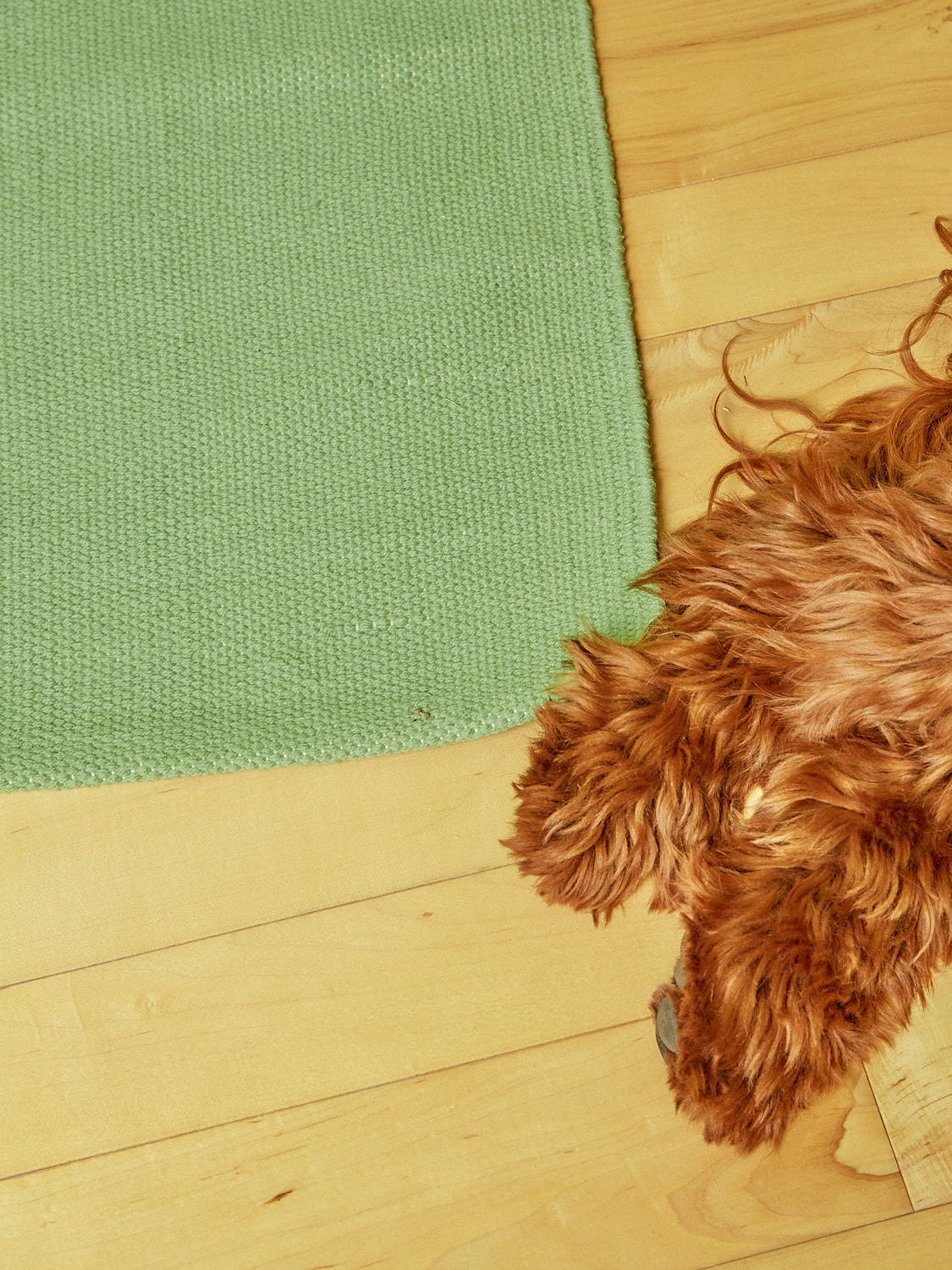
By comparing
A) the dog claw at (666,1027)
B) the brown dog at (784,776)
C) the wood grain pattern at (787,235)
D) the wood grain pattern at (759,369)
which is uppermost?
the wood grain pattern at (787,235)

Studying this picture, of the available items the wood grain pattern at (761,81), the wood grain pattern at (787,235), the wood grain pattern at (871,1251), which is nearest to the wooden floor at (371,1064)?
the wood grain pattern at (871,1251)

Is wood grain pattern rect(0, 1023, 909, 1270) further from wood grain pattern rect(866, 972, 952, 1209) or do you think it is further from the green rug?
the green rug

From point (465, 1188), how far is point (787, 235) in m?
0.74

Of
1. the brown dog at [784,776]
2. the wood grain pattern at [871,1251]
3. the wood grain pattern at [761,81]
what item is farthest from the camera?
the wood grain pattern at [761,81]

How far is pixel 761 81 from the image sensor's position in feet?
2.54

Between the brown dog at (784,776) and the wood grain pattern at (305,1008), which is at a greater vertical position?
the brown dog at (784,776)

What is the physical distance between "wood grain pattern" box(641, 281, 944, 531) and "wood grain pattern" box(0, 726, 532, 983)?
0.24 m

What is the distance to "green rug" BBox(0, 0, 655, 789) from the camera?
2.29 ft

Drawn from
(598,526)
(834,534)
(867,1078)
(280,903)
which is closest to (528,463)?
(598,526)

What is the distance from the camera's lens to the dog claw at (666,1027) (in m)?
0.62

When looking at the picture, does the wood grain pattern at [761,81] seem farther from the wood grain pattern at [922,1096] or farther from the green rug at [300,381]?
the wood grain pattern at [922,1096]

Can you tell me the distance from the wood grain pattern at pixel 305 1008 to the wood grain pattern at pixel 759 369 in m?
0.32

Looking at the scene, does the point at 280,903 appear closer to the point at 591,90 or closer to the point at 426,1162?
the point at 426,1162

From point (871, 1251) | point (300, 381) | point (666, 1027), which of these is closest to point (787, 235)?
point (300, 381)
